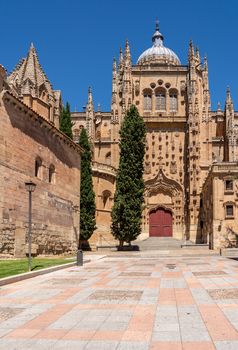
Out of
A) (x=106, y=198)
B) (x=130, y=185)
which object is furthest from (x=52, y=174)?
(x=106, y=198)

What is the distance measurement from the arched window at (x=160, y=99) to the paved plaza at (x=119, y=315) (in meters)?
44.9

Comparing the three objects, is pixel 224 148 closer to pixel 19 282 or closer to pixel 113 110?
pixel 113 110

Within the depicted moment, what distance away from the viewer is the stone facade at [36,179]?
19422 mm

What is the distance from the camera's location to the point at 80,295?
9328 millimetres

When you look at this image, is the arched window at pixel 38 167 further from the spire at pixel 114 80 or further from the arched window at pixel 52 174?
the spire at pixel 114 80

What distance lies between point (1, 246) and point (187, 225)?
3347cm

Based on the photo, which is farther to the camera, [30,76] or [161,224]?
[161,224]

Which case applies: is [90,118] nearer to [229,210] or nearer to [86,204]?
[86,204]

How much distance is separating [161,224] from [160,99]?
1639 centimetres

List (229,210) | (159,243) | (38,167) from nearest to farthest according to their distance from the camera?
(38,167), (229,210), (159,243)

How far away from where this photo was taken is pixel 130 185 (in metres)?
36.2

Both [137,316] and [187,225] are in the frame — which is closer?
→ [137,316]

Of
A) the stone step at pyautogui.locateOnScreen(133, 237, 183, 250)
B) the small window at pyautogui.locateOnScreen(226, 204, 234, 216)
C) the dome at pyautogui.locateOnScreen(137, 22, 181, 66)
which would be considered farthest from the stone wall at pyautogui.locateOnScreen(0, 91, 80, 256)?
the dome at pyautogui.locateOnScreen(137, 22, 181, 66)

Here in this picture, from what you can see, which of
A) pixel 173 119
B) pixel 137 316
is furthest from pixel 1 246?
pixel 173 119
